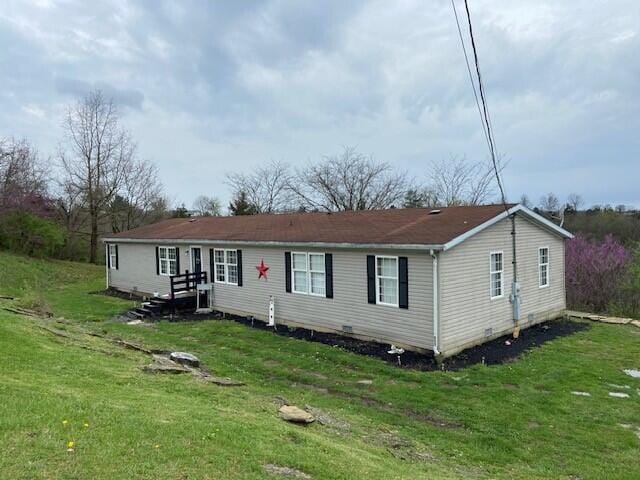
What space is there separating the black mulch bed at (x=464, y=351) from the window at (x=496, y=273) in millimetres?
1242

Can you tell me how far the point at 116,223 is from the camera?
1442 inches

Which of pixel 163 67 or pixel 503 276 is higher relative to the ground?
pixel 163 67

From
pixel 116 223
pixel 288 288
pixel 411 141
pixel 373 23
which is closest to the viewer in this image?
pixel 373 23

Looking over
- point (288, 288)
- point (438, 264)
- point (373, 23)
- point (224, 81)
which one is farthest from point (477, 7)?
point (224, 81)

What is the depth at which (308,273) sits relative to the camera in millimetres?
14188

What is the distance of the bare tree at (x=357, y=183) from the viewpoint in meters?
37.0

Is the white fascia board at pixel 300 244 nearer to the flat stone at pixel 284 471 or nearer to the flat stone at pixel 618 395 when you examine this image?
the flat stone at pixel 618 395

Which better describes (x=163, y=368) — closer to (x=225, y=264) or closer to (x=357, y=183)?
(x=225, y=264)

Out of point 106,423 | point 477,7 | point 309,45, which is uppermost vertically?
point 309,45

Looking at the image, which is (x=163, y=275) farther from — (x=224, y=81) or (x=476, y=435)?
(x=476, y=435)

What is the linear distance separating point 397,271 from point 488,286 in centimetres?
265

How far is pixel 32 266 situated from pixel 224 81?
1612cm

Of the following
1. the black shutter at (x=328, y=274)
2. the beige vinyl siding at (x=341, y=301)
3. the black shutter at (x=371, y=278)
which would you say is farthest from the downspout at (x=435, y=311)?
the black shutter at (x=328, y=274)

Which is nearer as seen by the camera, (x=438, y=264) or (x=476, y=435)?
(x=476, y=435)
